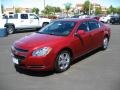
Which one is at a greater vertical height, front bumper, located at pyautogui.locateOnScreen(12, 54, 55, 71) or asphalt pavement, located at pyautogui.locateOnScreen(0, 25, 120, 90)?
front bumper, located at pyautogui.locateOnScreen(12, 54, 55, 71)

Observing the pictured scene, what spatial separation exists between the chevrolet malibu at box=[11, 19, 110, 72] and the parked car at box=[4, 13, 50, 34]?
12291 millimetres

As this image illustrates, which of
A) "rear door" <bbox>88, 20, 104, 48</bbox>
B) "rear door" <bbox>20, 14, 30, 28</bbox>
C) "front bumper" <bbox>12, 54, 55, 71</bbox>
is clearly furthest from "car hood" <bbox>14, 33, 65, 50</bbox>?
"rear door" <bbox>20, 14, 30, 28</bbox>

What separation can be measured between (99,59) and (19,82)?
3.38m

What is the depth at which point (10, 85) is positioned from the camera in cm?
595

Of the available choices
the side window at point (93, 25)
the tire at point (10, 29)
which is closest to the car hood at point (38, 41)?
the side window at point (93, 25)

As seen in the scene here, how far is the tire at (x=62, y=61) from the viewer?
664 centimetres

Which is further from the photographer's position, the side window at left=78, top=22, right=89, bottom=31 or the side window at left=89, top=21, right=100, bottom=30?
the side window at left=89, top=21, right=100, bottom=30

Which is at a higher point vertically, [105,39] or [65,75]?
[105,39]

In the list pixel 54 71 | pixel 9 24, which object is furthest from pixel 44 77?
pixel 9 24

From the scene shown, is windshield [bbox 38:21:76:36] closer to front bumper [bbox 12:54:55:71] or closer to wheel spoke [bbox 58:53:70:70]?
wheel spoke [bbox 58:53:70:70]

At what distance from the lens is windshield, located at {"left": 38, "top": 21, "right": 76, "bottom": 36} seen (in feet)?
24.4

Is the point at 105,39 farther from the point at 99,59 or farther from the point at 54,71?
the point at 54,71

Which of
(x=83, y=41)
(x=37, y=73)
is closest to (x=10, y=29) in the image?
(x=83, y=41)

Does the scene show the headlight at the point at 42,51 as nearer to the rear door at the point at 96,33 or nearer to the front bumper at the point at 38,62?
the front bumper at the point at 38,62
